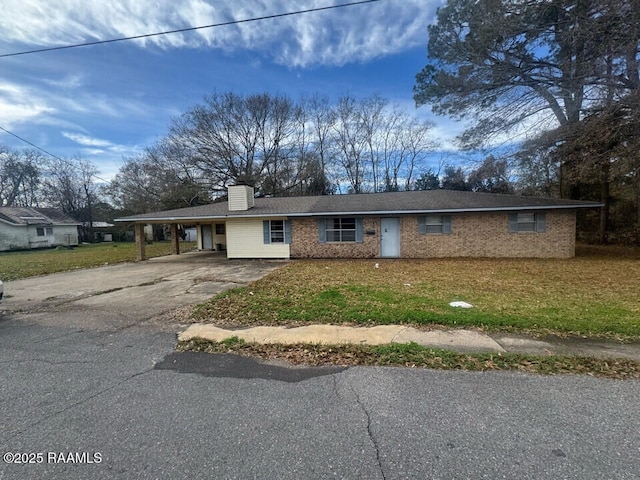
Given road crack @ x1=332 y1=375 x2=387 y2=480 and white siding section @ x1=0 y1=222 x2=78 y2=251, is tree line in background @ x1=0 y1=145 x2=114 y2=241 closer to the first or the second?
white siding section @ x1=0 y1=222 x2=78 y2=251

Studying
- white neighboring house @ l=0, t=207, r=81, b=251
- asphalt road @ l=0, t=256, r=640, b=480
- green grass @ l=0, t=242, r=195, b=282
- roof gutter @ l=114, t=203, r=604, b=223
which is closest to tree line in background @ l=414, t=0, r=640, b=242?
roof gutter @ l=114, t=203, r=604, b=223

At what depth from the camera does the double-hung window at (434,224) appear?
41.8 feet

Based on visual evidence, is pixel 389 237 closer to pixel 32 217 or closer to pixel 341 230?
pixel 341 230

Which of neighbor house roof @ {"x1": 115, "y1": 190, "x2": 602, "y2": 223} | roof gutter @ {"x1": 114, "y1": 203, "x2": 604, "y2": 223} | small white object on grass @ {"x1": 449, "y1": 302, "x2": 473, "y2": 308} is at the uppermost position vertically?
neighbor house roof @ {"x1": 115, "y1": 190, "x2": 602, "y2": 223}

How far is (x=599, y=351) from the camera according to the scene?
339 centimetres

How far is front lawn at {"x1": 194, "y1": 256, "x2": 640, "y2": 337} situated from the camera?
4.45 m

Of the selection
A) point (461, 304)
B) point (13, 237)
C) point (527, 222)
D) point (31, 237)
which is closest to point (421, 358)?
point (461, 304)

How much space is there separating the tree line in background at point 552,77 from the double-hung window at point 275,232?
1060 cm

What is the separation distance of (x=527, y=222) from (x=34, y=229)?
38.4 m

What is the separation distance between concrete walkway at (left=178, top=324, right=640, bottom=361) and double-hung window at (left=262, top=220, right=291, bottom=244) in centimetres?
937

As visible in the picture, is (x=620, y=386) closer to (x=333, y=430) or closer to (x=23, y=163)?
(x=333, y=430)

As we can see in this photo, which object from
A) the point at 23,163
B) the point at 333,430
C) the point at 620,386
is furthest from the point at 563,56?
the point at 23,163

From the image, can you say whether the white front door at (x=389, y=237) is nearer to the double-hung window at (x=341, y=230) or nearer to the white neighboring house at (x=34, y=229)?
the double-hung window at (x=341, y=230)

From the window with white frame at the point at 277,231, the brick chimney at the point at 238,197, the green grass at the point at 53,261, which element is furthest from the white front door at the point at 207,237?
the window with white frame at the point at 277,231
